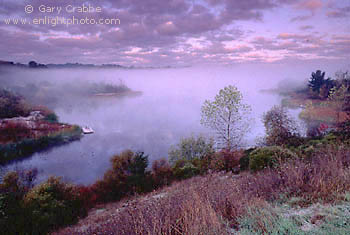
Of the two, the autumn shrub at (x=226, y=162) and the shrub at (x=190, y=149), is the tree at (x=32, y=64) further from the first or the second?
the autumn shrub at (x=226, y=162)

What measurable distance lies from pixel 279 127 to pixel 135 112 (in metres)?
13.8

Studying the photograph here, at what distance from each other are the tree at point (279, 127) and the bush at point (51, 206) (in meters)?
12.4

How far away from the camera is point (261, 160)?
26.0 ft

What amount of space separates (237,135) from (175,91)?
35.7 ft

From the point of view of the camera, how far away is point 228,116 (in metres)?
16.7

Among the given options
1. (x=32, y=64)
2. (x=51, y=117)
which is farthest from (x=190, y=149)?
(x=32, y=64)

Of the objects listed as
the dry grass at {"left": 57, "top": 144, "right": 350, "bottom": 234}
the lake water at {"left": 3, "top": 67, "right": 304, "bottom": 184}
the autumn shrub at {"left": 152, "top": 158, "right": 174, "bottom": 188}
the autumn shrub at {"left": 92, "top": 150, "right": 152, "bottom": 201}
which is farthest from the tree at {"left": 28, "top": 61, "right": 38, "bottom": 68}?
the dry grass at {"left": 57, "top": 144, "right": 350, "bottom": 234}

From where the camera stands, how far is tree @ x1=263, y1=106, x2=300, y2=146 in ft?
50.2

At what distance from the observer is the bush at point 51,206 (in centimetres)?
818

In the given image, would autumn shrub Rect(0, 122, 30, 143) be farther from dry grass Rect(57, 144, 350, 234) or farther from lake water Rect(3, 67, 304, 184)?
dry grass Rect(57, 144, 350, 234)

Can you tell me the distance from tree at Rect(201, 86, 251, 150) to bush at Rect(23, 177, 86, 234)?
10002 mm

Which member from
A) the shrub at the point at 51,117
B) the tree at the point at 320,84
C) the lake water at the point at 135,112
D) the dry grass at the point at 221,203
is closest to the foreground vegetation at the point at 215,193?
the dry grass at the point at 221,203

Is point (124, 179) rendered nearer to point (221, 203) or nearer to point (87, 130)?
point (87, 130)

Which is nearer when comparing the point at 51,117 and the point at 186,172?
the point at 186,172
